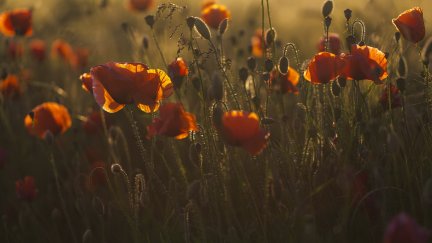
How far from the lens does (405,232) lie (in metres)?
1.32

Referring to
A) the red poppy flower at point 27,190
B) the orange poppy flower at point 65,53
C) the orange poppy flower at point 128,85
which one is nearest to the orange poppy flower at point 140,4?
the orange poppy flower at point 65,53

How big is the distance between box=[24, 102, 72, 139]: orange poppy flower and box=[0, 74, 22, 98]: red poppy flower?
3.50 ft

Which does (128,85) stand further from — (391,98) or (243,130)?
(391,98)

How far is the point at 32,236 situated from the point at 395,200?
5.32 feet

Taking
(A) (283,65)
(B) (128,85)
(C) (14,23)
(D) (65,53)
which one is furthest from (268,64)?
(D) (65,53)

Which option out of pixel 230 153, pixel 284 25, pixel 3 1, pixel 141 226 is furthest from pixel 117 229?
pixel 284 25

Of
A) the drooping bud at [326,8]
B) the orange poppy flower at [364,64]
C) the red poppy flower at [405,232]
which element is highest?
the drooping bud at [326,8]

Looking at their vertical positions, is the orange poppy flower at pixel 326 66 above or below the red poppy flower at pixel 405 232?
above

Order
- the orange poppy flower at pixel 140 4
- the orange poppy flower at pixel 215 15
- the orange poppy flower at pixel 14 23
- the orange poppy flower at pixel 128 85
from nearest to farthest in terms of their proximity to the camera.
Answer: the orange poppy flower at pixel 128 85, the orange poppy flower at pixel 215 15, the orange poppy flower at pixel 14 23, the orange poppy flower at pixel 140 4

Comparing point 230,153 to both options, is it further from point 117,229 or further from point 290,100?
point 290,100

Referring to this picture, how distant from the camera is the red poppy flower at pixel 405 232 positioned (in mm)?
1315

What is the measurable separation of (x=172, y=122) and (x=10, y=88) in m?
2.19

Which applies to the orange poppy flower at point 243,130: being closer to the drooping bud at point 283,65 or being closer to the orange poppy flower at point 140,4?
the drooping bud at point 283,65

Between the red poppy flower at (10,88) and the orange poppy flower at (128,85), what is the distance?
5.99 ft
